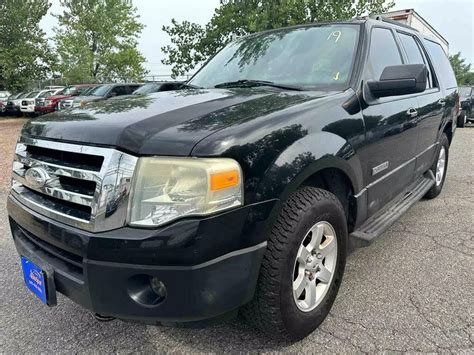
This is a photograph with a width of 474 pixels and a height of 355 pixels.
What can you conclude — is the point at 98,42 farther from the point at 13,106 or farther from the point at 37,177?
the point at 37,177

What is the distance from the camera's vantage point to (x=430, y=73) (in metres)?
4.17

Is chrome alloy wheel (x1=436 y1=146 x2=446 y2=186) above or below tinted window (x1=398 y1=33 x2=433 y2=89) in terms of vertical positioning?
below

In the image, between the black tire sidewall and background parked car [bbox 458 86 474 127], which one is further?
background parked car [bbox 458 86 474 127]

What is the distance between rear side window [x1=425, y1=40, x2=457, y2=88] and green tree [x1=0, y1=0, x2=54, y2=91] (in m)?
27.6

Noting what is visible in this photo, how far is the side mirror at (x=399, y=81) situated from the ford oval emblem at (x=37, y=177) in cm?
208

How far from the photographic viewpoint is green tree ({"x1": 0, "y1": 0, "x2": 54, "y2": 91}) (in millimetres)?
25906

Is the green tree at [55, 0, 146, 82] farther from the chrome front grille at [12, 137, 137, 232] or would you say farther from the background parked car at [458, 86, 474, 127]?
the chrome front grille at [12, 137, 137, 232]

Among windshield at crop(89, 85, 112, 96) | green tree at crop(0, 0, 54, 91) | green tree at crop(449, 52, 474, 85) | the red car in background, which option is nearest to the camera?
windshield at crop(89, 85, 112, 96)

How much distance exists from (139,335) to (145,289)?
74cm

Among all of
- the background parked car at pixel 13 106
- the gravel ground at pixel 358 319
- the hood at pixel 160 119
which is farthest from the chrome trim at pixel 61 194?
the background parked car at pixel 13 106

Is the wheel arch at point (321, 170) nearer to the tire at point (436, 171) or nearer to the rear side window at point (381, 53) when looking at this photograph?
the rear side window at point (381, 53)

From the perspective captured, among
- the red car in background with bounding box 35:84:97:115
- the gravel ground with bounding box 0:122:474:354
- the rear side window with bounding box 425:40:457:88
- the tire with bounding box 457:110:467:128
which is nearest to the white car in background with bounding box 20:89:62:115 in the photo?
the red car in background with bounding box 35:84:97:115

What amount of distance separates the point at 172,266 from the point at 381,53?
2.44 m

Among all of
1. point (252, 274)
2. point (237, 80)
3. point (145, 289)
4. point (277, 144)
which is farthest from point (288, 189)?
point (237, 80)
